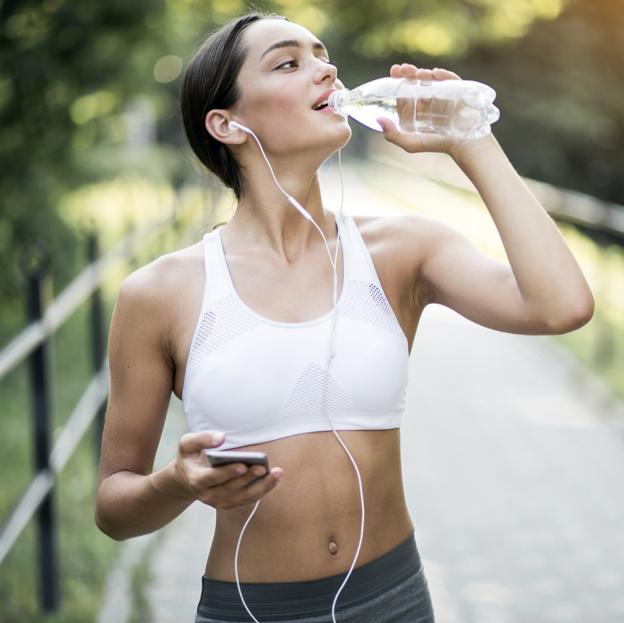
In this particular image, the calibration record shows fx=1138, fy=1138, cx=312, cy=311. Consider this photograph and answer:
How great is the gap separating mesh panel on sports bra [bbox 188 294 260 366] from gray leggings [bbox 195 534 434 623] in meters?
0.50

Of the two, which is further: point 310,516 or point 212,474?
point 310,516

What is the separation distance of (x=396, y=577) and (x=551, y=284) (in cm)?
70

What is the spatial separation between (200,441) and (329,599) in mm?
582

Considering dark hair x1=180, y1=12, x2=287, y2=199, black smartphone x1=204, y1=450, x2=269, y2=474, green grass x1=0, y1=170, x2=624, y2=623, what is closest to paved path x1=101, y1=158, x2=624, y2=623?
green grass x1=0, y1=170, x2=624, y2=623

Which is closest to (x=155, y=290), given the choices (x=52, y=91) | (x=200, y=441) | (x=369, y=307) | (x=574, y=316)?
(x=369, y=307)

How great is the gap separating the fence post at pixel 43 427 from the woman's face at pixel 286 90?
197 centimetres

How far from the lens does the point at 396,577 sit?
2428 millimetres

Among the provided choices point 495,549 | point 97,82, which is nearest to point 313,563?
point 495,549

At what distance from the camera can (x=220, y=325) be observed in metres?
2.40

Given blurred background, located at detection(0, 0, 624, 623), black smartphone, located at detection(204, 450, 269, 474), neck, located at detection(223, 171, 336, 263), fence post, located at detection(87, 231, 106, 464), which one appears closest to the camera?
black smartphone, located at detection(204, 450, 269, 474)

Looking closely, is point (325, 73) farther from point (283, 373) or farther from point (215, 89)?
point (283, 373)

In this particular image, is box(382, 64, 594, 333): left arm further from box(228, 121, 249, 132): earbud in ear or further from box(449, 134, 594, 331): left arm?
box(228, 121, 249, 132): earbud in ear

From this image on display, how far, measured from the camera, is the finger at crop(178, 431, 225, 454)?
1.93m

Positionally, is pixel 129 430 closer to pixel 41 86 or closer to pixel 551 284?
pixel 551 284
